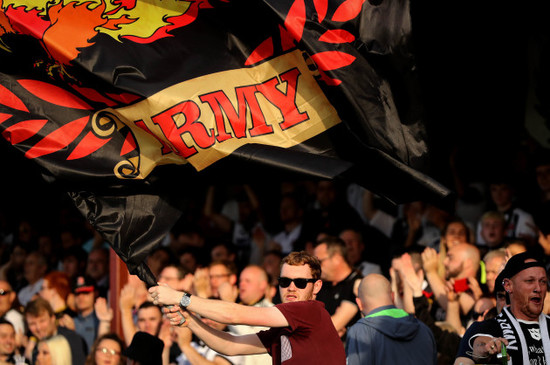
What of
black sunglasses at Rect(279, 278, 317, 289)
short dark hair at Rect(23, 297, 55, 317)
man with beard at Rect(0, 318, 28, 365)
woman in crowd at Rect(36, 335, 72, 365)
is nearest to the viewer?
black sunglasses at Rect(279, 278, 317, 289)

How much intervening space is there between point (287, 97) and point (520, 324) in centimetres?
195

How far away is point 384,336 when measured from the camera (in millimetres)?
6289

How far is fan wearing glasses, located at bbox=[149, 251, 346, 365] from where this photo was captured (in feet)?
15.6

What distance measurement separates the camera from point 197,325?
5.19 m

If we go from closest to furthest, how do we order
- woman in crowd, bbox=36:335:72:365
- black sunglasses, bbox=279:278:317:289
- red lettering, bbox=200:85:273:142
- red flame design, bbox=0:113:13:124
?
1. black sunglasses, bbox=279:278:317:289
2. red lettering, bbox=200:85:273:142
3. red flame design, bbox=0:113:13:124
4. woman in crowd, bbox=36:335:72:365

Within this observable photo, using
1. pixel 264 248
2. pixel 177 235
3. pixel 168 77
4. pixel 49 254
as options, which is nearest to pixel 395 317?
pixel 168 77

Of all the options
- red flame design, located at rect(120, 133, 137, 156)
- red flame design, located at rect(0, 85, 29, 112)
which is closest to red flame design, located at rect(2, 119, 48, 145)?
red flame design, located at rect(0, 85, 29, 112)

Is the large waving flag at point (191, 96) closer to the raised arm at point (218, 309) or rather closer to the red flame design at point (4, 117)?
the red flame design at point (4, 117)

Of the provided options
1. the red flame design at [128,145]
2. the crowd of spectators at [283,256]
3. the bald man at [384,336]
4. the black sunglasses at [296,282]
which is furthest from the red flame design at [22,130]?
the bald man at [384,336]

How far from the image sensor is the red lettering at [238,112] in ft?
18.7

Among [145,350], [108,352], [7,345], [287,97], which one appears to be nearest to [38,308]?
[7,345]

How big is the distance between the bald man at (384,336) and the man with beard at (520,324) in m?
1.09

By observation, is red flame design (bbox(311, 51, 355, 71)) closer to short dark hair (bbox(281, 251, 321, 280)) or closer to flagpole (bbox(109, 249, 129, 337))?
short dark hair (bbox(281, 251, 321, 280))

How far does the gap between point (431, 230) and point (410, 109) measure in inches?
142
